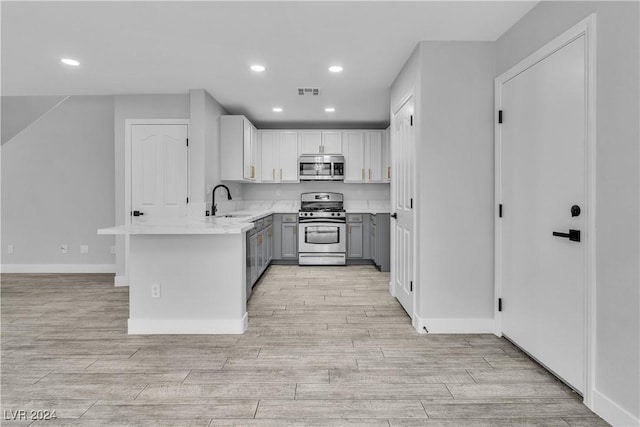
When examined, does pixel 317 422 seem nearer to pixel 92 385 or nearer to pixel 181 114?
pixel 92 385

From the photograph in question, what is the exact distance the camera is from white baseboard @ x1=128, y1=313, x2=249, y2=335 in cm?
305

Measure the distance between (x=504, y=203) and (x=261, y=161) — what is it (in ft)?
14.4

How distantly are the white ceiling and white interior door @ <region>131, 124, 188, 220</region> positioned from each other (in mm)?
523

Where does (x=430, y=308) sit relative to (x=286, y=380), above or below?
above

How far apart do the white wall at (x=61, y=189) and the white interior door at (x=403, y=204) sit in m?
4.16

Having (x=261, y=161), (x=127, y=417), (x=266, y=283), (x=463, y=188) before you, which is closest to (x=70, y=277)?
(x=266, y=283)

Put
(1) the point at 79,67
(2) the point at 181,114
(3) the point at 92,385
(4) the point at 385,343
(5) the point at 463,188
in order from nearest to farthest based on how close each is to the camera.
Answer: (3) the point at 92,385 < (4) the point at 385,343 < (5) the point at 463,188 < (1) the point at 79,67 < (2) the point at 181,114

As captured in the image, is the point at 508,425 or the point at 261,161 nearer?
the point at 508,425

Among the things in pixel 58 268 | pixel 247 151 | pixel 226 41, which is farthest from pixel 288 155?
pixel 58 268

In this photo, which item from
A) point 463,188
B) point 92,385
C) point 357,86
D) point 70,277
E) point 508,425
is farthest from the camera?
point 70,277

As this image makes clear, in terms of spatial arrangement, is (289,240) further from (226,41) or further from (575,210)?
(575,210)

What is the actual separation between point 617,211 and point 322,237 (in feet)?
14.8

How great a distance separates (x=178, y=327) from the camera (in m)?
3.05

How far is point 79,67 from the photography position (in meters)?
3.70
